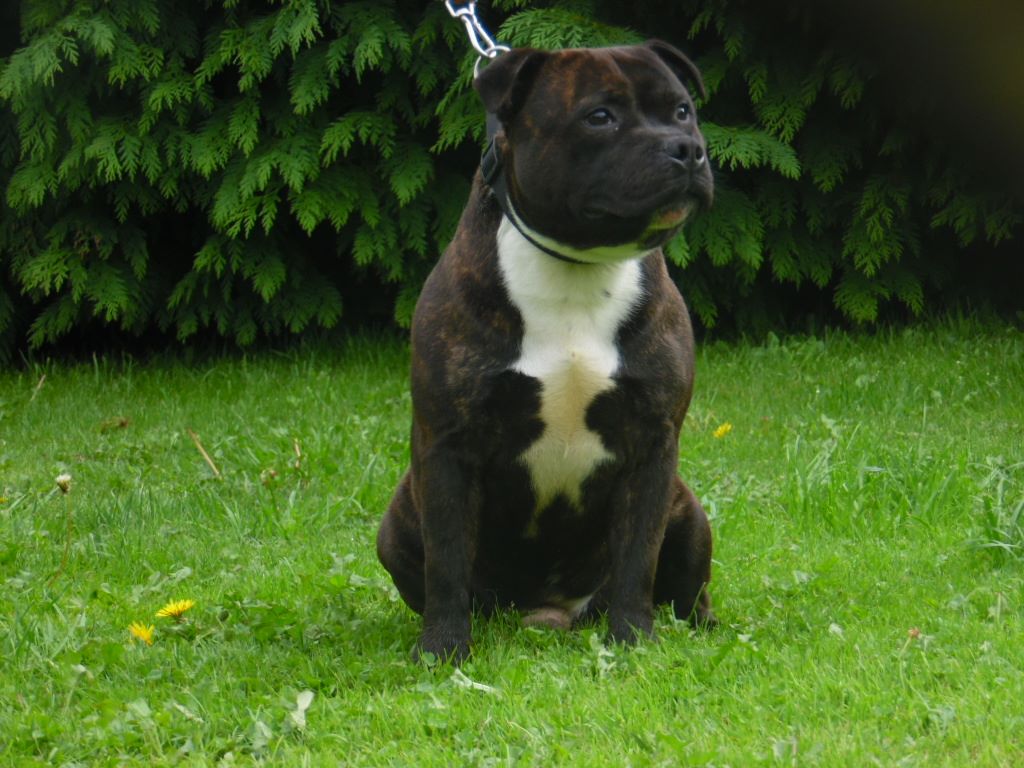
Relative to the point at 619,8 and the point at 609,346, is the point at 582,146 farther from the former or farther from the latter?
the point at 619,8

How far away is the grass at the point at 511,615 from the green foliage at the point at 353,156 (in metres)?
0.58

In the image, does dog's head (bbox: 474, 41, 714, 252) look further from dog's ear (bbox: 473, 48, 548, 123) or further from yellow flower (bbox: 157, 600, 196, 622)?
yellow flower (bbox: 157, 600, 196, 622)

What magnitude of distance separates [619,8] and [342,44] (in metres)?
1.35

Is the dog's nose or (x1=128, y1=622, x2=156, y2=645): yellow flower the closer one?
the dog's nose

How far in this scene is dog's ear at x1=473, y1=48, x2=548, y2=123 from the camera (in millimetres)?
3502

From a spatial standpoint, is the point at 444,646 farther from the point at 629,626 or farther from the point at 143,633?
the point at 143,633

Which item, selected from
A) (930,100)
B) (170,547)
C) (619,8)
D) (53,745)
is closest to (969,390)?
(930,100)

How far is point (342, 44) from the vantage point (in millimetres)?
7172

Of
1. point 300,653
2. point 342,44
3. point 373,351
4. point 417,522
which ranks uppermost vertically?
point 342,44

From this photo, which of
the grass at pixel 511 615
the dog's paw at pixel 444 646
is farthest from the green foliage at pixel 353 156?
the dog's paw at pixel 444 646

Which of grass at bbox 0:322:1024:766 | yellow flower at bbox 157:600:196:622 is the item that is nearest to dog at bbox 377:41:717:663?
grass at bbox 0:322:1024:766

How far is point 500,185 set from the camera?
142 inches

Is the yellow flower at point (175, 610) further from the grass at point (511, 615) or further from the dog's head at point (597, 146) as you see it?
the dog's head at point (597, 146)

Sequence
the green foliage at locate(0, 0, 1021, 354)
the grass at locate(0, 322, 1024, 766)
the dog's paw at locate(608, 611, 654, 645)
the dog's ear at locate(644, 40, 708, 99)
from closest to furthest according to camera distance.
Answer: the grass at locate(0, 322, 1024, 766)
the dog's paw at locate(608, 611, 654, 645)
the dog's ear at locate(644, 40, 708, 99)
the green foliage at locate(0, 0, 1021, 354)
